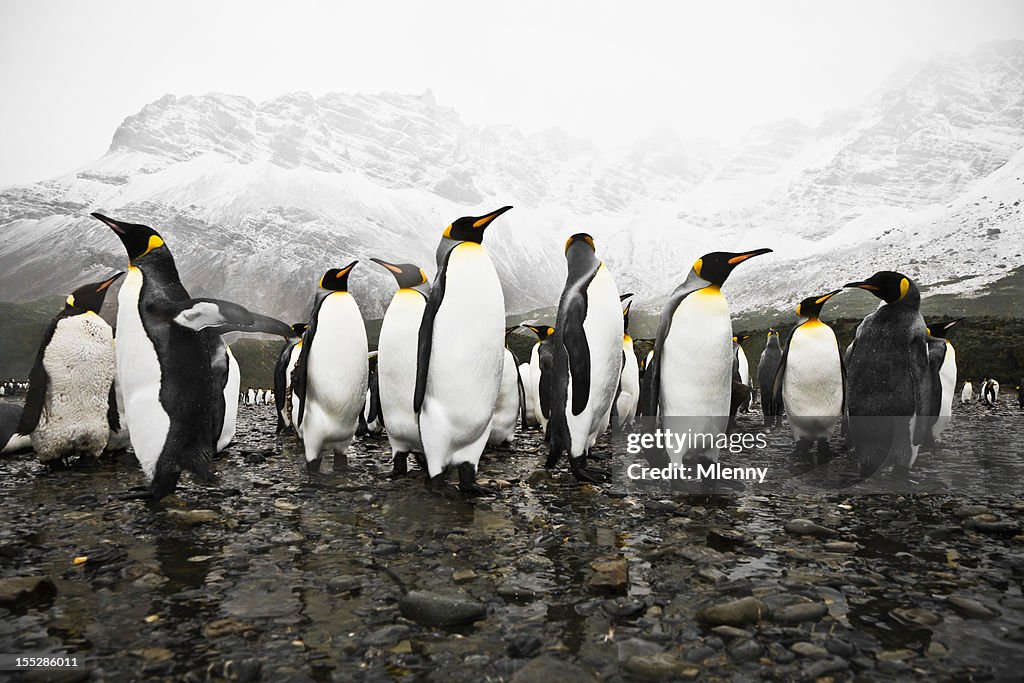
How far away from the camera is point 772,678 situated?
5.35 feet

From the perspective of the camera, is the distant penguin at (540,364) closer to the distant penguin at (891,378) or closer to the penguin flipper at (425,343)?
the penguin flipper at (425,343)

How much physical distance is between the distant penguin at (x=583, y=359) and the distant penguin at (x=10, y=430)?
4.86m

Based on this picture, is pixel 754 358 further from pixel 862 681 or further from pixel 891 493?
pixel 862 681

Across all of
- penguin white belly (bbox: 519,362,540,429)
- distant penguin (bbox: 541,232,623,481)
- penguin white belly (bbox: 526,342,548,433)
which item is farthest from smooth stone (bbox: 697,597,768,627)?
penguin white belly (bbox: 519,362,540,429)

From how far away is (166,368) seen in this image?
344 centimetres

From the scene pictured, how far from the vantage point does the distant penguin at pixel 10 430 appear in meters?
5.52

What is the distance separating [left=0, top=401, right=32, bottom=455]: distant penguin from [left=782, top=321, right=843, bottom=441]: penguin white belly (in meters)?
7.03

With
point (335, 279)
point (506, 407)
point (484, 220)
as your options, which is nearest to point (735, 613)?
point (484, 220)

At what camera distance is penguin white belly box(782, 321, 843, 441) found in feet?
18.0

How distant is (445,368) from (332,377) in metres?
1.21

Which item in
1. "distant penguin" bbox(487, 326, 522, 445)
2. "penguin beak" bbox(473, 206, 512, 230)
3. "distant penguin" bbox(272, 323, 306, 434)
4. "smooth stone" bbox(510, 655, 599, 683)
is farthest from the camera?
"distant penguin" bbox(272, 323, 306, 434)

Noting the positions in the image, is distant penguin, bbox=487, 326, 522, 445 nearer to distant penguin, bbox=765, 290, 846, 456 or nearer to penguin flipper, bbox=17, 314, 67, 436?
distant penguin, bbox=765, 290, 846, 456

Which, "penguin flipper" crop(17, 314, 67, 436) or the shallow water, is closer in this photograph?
the shallow water

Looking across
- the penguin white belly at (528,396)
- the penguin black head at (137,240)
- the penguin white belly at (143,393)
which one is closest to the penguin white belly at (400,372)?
the penguin white belly at (143,393)
